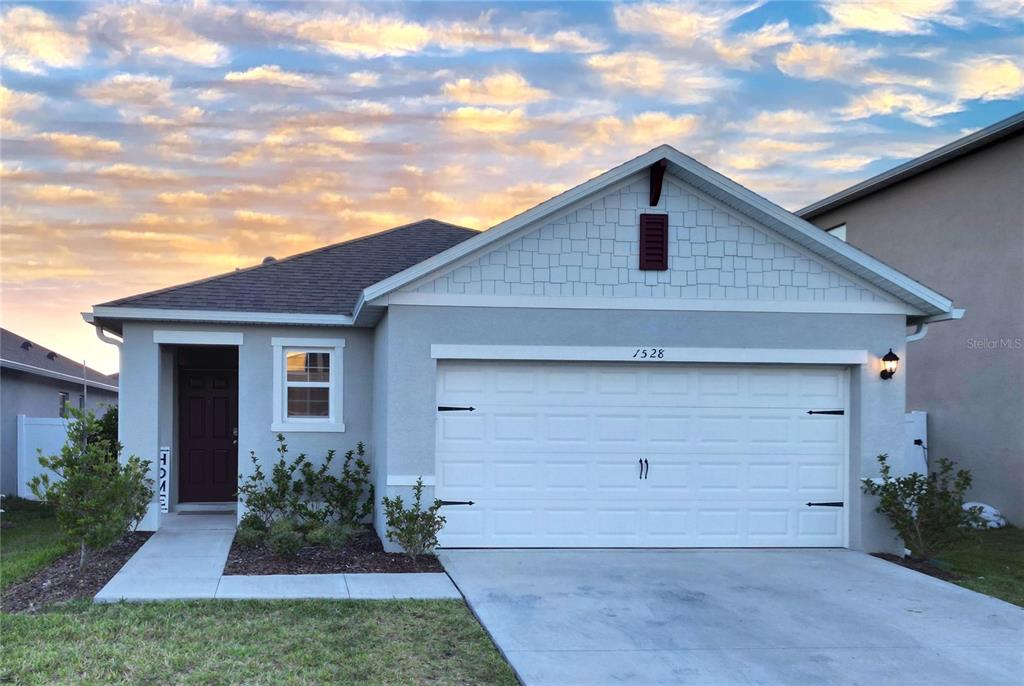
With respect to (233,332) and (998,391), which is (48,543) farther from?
(998,391)

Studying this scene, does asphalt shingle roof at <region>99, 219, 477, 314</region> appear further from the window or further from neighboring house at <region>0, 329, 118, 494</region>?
the window

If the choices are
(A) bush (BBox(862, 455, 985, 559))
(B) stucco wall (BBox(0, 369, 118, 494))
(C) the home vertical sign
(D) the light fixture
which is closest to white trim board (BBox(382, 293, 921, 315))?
Answer: (D) the light fixture

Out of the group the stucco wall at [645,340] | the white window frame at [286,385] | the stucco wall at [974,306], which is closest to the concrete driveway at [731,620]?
the stucco wall at [645,340]

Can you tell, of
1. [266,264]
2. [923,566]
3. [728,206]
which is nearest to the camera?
[923,566]

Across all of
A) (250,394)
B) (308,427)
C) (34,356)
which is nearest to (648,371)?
(308,427)

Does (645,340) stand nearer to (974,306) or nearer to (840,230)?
(974,306)

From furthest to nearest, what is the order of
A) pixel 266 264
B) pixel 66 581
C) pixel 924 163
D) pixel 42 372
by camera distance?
pixel 42 372
pixel 924 163
pixel 266 264
pixel 66 581

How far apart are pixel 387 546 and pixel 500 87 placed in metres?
7.20

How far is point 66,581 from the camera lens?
847 centimetres

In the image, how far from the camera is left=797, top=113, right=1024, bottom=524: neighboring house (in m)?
13.8

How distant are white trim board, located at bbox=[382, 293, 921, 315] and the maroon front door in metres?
5.29

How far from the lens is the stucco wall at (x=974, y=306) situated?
1381 centimetres

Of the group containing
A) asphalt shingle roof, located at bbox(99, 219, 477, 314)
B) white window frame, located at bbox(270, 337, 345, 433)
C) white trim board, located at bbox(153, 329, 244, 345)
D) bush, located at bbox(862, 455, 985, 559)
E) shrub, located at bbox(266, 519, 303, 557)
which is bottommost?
shrub, located at bbox(266, 519, 303, 557)

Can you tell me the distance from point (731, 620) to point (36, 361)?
17632 mm
